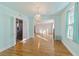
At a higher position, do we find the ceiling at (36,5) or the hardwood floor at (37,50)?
the ceiling at (36,5)

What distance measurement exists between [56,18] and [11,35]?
519cm

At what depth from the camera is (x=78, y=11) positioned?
3.88m

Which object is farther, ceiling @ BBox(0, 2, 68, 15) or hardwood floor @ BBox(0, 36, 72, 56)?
ceiling @ BBox(0, 2, 68, 15)

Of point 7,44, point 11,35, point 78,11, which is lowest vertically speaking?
point 7,44

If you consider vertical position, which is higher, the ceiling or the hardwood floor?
the ceiling

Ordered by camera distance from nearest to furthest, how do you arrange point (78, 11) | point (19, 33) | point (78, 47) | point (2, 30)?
point (78, 11), point (78, 47), point (2, 30), point (19, 33)

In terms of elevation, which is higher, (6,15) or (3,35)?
(6,15)

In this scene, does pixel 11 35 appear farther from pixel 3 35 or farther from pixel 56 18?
pixel 56 18

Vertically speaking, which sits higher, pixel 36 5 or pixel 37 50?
pixel 36 5

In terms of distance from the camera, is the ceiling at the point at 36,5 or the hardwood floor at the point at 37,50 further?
the ceiling at the point at 36,5

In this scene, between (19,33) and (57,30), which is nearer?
(19,33)

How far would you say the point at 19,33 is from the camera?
32.0ft

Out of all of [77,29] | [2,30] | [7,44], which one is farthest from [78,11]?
[7,44]

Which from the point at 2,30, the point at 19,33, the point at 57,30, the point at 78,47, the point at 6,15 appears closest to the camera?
the point at 78,47
